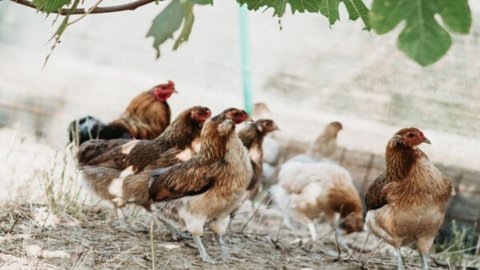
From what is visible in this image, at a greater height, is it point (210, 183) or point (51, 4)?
point (51, 4)

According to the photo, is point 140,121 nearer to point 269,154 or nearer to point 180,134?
Result: point 180,134

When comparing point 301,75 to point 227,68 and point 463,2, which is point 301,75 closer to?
point 227,68

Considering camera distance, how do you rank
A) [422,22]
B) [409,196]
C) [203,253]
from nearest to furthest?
[422,22] < [409,196] < [203,253]

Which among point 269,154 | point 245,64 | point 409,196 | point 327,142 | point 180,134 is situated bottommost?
point 269,154

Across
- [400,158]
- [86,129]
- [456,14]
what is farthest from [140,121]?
[456,14]

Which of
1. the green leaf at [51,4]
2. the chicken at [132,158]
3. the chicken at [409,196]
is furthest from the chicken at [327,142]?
the green leaf at [51,4]

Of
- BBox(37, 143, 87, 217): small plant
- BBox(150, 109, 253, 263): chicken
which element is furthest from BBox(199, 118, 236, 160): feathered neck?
Result: BBox(37, 143, 87, 217): small plant

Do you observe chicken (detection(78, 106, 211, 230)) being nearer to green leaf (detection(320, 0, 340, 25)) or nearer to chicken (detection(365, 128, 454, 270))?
chicken (detection(365, 128, 454, 270))

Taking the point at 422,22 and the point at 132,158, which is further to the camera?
the point at 132,158

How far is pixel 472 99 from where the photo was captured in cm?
→ 495

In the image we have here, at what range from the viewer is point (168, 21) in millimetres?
1562

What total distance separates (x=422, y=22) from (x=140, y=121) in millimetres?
4192

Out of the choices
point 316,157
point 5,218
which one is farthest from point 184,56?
point 5,218

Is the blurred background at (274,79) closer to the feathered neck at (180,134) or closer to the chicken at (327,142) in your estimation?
the chicken at (327,142)
